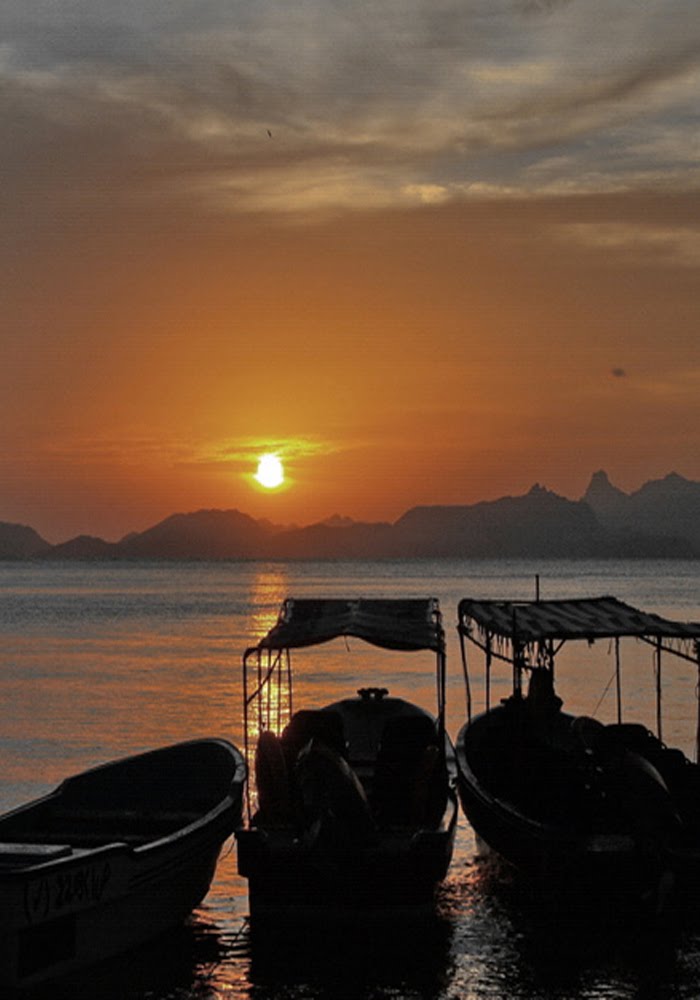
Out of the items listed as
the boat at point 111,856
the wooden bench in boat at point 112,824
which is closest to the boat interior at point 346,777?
the boat at point 111,856

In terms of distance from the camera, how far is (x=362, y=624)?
20062mm

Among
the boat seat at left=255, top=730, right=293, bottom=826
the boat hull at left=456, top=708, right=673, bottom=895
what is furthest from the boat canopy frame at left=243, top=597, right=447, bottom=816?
the boat hull at left=456, top=708, right=673, bottom=895

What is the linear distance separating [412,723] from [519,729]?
1637 millimetres

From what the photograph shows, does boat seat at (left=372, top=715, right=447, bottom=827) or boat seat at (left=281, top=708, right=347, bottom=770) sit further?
boat seat at (left=281, top=708, right=347, bottom=770)

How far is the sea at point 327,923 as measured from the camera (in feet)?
49.1

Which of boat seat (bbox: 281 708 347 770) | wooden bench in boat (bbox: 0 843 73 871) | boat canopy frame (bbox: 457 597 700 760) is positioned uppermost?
boat canopy frame (bbox: 457 597 700 760)

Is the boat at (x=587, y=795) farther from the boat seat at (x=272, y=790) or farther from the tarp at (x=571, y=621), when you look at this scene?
the boat seat at (x=272, y=790)

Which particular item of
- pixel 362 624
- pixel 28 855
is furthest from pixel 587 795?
pixel 28 855

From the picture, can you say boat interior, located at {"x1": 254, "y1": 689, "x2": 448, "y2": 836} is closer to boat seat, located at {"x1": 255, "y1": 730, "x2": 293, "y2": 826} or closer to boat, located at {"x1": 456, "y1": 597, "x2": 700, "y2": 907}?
boat seat, located at {"x1": 255, "y1": 730, "x2": 293, "y2": 826}

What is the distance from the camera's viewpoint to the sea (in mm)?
14953

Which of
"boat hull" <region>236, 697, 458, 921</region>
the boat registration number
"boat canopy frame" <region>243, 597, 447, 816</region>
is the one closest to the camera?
the boat registration number

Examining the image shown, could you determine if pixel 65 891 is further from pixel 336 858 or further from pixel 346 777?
pixel 346 777

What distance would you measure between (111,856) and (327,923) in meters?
3.47

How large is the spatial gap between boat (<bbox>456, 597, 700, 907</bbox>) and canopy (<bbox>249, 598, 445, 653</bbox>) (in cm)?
114
